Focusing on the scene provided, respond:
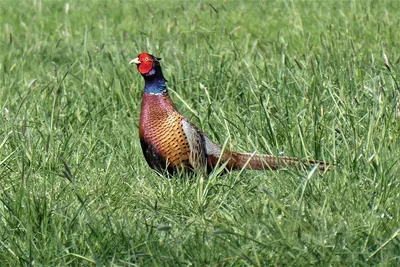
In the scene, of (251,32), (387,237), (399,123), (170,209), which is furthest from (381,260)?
(251,32)

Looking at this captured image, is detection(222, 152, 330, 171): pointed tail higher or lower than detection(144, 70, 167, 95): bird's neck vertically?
lower

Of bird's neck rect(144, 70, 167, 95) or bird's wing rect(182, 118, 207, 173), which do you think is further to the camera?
bird's neck rect(144, 70, 167, 95)

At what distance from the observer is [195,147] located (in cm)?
456

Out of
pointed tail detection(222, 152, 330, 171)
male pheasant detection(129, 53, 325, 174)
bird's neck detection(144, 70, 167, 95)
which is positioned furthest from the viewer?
bird's neck detection(144, 70, 167, 95)

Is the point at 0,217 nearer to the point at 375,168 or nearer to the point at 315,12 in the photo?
the point at 375,168

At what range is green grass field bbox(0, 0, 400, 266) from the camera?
332 cm

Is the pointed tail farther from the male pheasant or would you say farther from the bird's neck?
the bird's neck

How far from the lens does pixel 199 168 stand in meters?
4.52

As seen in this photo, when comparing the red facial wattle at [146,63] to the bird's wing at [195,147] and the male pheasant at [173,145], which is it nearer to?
the male pheasant at [173,145]

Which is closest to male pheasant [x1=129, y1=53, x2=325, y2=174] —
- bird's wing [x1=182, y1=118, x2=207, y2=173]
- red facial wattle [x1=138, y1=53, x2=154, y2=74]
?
bird's wing [x1=182, y1=118, x2=207, y2=173]

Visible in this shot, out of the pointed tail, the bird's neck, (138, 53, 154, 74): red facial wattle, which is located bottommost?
the pointed tail

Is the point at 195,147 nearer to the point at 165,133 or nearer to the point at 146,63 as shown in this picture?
the point at 165,133

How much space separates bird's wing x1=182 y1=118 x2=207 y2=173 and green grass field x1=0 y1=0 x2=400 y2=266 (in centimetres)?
11

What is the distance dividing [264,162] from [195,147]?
0.57 metres
